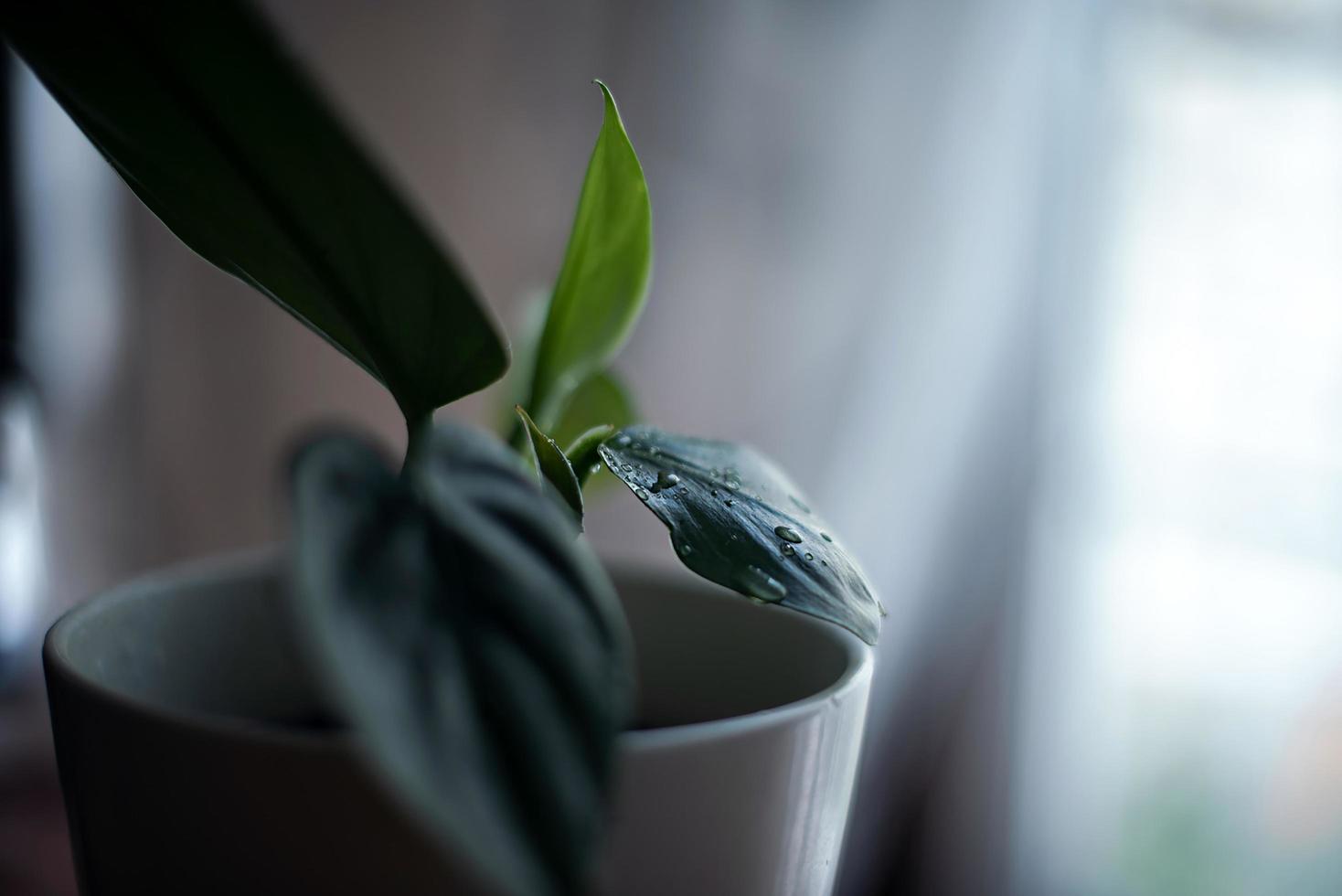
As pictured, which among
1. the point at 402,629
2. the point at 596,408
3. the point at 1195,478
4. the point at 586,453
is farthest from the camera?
the point at 1195,478

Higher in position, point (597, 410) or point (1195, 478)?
point (597, 410)

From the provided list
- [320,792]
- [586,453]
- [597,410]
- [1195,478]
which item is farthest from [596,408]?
[1195,478]

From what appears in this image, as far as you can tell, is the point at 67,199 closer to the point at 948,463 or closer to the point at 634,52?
the point at 634,52

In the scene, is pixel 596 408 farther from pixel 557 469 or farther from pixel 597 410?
pixel 557 469

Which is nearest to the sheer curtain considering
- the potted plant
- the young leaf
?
the young leaf

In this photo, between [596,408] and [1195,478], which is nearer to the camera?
[596,408]

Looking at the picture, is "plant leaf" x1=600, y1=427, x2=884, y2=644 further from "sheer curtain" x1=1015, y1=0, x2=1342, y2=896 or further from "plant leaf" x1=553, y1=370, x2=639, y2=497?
"sheer curtain" x1=1015, y1=0, x2=1342, y2=896

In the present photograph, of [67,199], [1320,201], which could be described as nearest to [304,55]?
[67,199]
